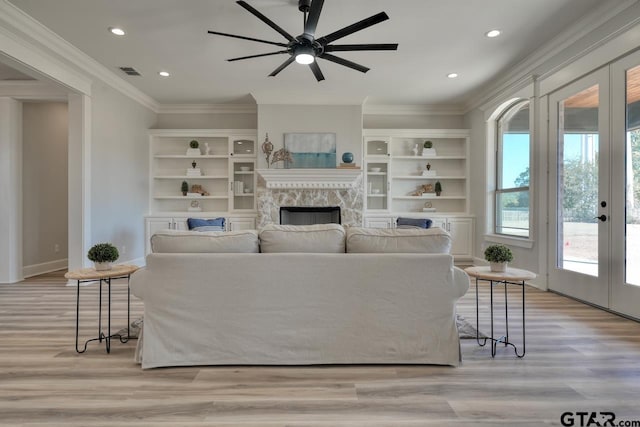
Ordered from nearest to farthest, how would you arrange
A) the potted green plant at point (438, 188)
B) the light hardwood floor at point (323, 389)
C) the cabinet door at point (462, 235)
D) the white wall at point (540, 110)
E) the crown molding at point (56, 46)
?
the light hardwood floor at point (323, 389)
the white wall at point (540, 110)
the crown molding at point (56, 46)
the cabinet door at point (462, 235)
the potted green plant at point (438, 188)

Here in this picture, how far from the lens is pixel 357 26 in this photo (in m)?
2.65

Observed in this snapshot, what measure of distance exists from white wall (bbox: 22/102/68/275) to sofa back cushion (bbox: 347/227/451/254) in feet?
17.1

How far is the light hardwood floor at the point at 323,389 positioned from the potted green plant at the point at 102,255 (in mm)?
572

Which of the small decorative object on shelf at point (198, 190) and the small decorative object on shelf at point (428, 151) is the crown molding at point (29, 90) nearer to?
the small decorative object on shelf at point (198, 190)

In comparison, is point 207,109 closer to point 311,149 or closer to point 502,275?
point 311,149

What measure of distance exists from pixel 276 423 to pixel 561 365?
175cm

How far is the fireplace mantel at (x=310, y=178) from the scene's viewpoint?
5.73m

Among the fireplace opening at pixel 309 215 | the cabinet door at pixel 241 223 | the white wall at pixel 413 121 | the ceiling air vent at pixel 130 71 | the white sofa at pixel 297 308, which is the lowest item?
the white sofa at pixel 297 308

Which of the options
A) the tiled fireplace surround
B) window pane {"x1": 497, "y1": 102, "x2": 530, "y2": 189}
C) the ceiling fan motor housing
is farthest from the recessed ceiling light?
window pane {"x1": 497, "y1": 102, "x2": 530, "y2": 189}

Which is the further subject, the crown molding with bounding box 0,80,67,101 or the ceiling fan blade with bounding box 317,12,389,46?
the crown molding with bounding box 0,80,67,101

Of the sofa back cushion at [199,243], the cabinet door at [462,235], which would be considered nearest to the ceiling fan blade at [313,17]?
the sofa back cushion at [199,243]

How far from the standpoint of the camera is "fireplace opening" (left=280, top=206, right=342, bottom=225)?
594cm

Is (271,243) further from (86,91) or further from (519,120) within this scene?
(519,120)

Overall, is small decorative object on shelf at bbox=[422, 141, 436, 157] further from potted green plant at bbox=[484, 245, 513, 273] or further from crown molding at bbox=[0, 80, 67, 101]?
crown molding at bbox=[0, 80, 67, 101]
